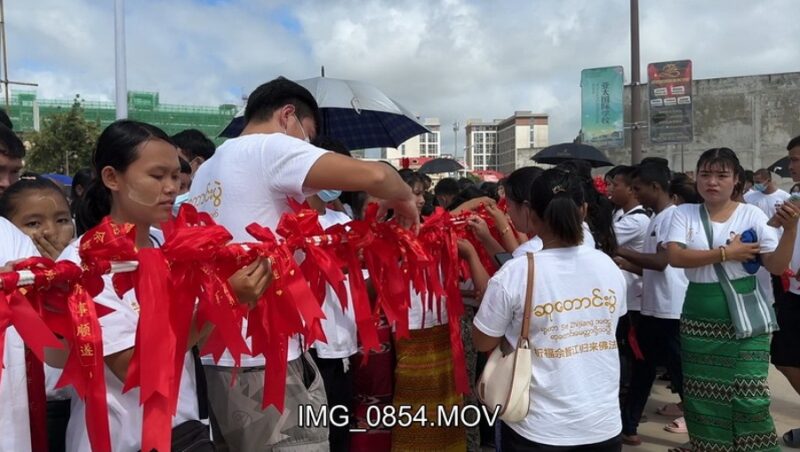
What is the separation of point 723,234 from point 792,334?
1.35 m

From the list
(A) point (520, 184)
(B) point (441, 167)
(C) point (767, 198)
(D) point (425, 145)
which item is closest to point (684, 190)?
(A) point (520, 184)

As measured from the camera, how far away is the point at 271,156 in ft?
6.24

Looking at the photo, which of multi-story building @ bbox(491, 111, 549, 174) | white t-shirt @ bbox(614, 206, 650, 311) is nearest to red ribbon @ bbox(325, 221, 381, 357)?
white t-shirt @ bbox(614, 206, 650, 311)

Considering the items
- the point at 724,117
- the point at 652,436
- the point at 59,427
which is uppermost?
the point at 724,117

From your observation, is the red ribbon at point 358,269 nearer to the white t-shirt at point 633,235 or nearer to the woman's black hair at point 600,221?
the woman's black hair at point 600,221

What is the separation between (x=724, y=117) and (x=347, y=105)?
2712 centimetres

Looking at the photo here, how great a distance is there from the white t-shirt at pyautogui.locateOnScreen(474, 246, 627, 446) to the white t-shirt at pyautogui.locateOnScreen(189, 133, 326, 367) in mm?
798

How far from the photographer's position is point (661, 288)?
416 centimetres

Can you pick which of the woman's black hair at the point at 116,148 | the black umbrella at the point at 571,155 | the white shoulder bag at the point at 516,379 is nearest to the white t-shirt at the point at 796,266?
the white shoulder bag at the point at 516,379

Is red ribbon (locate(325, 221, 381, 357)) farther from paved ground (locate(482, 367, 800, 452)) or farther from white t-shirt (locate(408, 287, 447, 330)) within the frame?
paved ground (locate(482, 367, 800, 452))

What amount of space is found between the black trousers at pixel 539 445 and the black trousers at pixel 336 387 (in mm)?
886

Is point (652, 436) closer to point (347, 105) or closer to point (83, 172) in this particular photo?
point (347, 105)

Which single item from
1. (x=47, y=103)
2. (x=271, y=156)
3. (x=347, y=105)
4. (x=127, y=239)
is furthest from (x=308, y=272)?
(x=47, y=103)

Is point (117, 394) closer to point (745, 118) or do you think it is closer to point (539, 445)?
point (539, 445)
